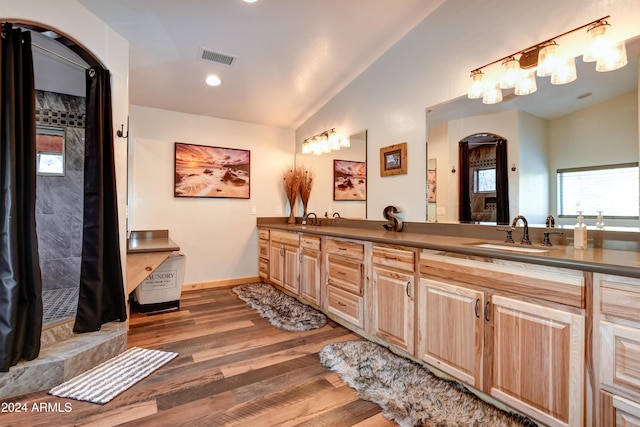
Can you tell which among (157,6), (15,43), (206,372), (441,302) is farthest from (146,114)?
(441,302)

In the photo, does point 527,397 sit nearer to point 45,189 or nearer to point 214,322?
point 214,322

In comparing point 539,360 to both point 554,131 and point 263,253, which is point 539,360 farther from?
point 263,253

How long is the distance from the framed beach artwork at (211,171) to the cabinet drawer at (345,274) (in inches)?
79.5

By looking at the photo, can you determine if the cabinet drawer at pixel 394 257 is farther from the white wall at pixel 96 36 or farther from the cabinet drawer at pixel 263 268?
the cabinet drawer at pixel 263 268

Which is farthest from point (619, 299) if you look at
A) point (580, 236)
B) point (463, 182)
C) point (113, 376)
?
point (113, 376)

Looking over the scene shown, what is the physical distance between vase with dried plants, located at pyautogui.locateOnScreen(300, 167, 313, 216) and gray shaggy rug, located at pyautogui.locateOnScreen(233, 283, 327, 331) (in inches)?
47.3

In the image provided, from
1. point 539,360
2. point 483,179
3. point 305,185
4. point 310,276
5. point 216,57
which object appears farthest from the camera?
point 305,185

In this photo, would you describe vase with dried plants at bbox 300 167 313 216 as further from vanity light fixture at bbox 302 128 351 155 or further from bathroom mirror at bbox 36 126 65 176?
bathroom mirror at bbox 36 126 65 176

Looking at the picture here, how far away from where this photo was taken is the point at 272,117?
426 cm

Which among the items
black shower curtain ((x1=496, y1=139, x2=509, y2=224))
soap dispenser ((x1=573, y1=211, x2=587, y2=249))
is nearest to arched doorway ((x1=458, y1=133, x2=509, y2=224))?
black shower curtain ((x1=496, y1=139, x2=509, y2=224))

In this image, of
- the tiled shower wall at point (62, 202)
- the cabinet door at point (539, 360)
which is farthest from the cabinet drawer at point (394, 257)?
the tiled shower wall at point (62, 202)

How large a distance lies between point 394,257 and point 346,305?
28.9 inches

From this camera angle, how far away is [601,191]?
5.74 ft

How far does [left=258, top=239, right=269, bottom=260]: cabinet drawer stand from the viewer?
4.10m
